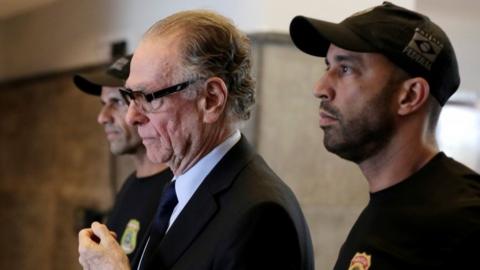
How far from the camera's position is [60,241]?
148 inches

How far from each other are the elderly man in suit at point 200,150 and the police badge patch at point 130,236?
0.44 meters

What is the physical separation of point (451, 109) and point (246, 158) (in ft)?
5.18

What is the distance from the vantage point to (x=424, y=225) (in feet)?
→ 3.32

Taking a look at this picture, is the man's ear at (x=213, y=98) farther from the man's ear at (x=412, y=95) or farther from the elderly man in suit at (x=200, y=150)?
the man's ear at (x=412, y=95)

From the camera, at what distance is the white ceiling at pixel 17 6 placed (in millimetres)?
3762

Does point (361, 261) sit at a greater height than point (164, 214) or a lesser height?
greater

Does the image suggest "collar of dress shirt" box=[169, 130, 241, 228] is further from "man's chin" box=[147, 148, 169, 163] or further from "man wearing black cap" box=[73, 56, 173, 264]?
"man wearing black cap" box=[73, 56, 173, 264]

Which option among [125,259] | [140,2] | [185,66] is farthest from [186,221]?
[140,2]

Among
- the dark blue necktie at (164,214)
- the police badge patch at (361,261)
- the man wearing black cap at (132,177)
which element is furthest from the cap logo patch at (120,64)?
the police badge patch at (361,261)

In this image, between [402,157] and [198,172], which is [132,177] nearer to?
[198,172]

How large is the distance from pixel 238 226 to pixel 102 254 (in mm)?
287

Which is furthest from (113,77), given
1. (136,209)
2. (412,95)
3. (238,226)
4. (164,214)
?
(412,95)

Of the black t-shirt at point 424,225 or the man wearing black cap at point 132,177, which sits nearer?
the black t-shirt at point 424,225

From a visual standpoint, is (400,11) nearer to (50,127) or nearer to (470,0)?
(470,0)
